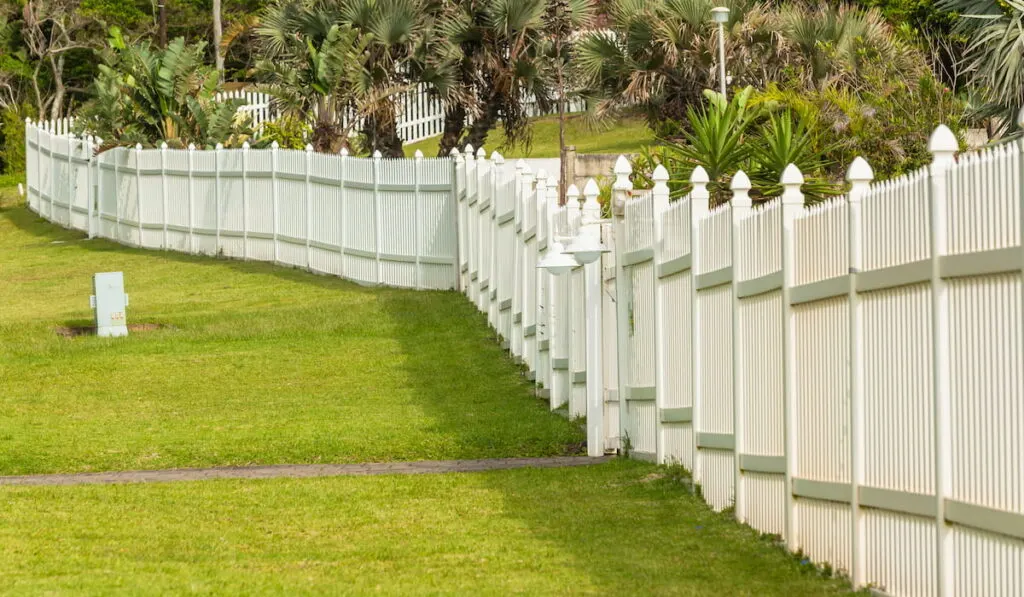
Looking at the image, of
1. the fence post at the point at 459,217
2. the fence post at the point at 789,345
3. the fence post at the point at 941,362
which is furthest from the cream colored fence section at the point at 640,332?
the fence post at the point at 459,217

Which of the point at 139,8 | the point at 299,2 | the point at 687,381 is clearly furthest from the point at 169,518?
the point at 139,8

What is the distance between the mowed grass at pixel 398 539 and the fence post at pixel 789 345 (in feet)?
0.90

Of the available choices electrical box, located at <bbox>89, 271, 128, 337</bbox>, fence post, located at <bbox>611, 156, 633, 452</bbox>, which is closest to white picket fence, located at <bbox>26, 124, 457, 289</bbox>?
electrical box, located at <bbox>89, 271, 128, 337</bbox>

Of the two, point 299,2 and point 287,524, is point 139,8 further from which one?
point 287,524

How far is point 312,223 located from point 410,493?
16.3 m

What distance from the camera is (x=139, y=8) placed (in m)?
56.3

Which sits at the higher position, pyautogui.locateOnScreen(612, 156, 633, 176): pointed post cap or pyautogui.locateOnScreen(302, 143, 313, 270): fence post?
pyautogui.locateOnScreen(302, 143, 313, 270): fence post

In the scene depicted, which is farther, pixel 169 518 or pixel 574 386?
pixel 574 386

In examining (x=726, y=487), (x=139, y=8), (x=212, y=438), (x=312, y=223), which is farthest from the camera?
(x=139, y=8)

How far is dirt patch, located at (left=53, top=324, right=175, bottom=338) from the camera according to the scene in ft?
68.3

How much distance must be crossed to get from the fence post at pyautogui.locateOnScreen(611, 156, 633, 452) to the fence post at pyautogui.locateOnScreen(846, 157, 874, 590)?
15.4 feet

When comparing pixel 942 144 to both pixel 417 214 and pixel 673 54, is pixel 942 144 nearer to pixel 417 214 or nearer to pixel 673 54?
pixel 417 214

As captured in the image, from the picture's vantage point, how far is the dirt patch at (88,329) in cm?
2081

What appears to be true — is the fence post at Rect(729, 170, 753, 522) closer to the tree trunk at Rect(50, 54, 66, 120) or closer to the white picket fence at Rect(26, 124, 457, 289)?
the white picket fence at Rect(26, 124, 457, 289)
